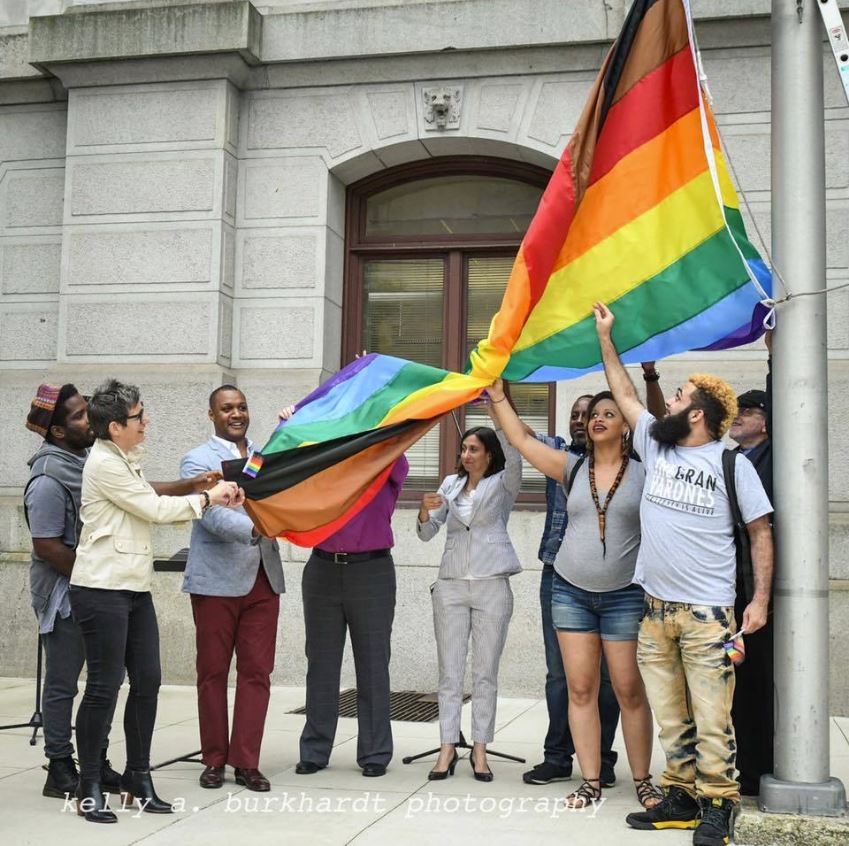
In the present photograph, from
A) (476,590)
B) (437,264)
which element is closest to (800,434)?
(476,590)

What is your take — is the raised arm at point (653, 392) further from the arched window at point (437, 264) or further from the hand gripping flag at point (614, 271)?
the arched window at point (437, 264)

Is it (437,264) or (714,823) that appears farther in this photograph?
(437,264)

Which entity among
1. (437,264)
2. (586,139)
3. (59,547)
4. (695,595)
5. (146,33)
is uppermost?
(146,33)

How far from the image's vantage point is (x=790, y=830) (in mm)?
4902

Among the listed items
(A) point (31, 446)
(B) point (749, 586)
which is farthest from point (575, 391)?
(A) point (31, 446)

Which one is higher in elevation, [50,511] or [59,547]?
[50,511]

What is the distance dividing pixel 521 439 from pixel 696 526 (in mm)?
1133

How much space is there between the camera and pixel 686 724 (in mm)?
5234

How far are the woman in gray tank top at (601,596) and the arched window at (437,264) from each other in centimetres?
408

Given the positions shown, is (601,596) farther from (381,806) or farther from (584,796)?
(381,806)

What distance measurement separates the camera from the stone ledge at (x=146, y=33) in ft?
31.4

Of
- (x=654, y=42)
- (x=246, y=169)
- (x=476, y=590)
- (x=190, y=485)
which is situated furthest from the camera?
(x=246, y=169)

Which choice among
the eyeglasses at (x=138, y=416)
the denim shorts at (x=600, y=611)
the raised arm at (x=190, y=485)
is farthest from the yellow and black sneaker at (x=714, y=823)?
the eyeglasses at (x=138, y=416)

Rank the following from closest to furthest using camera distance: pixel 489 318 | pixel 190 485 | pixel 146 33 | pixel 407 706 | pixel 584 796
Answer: pixel 584 796 < pixel 190 485 < pixel 407 706 < pixel 146 33 < pixel 489 318
